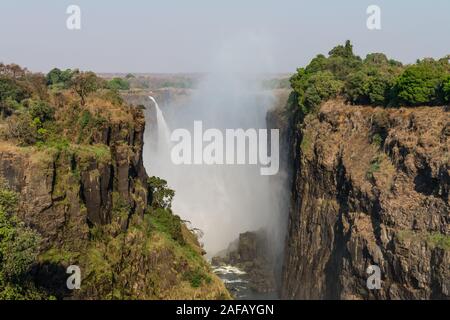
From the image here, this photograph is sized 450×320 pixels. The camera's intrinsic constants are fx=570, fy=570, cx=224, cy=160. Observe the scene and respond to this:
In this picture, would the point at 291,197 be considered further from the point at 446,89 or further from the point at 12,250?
the point at 12,250

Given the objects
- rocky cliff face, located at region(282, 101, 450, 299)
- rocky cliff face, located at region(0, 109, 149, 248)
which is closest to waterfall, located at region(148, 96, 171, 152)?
rocky cliff face, located at region(282, 101, 450, 299)

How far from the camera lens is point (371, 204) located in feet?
135

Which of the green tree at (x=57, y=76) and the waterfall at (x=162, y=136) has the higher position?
the green tree at (x=57, y=76)

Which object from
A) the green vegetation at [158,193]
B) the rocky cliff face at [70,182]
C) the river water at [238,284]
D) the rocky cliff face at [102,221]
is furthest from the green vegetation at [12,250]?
the river water at [238,284]

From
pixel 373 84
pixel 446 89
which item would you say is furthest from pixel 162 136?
pixel 446 89

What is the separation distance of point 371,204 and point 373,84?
10946 millimetres

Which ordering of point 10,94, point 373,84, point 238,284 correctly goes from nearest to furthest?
point 10,94
point 373,84
point 238,284

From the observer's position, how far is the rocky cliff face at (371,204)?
36.2 metres

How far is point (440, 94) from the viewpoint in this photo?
40469mm

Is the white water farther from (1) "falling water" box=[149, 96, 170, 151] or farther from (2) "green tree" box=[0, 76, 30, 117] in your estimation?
(2) "green tree" box=[0, 76, 30, 117]

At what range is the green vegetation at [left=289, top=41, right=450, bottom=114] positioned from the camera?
41.3 meters

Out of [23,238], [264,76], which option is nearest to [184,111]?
[264,76]

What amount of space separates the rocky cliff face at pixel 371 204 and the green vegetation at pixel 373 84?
110cm

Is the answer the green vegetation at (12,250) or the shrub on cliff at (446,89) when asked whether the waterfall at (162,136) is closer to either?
the shrub on cliff at (446,89)
